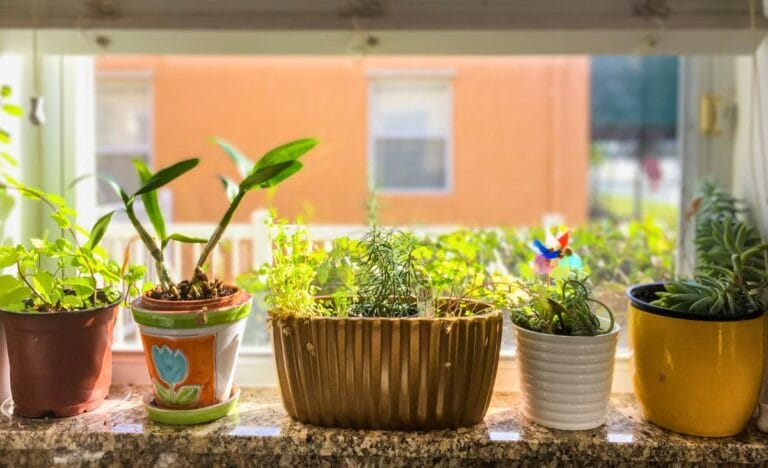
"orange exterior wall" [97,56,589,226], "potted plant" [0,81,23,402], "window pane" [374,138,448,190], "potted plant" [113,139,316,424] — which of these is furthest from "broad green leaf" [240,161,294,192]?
"window pane" [374,138,448,190]

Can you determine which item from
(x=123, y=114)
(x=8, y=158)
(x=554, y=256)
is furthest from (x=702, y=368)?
(x=123, y=114)

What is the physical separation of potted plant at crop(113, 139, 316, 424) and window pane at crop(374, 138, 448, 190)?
221 centimetres

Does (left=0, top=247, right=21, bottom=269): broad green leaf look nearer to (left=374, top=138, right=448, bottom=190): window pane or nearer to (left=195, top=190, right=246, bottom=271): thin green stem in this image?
(left=195, top=190, right=246, bottom=271): thin green stem

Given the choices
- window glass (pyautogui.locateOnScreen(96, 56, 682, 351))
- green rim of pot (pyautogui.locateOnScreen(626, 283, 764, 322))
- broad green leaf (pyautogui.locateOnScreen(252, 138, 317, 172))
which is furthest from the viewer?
window glass (pyautogui.locateOnScreen(96, 56, 682, 351))

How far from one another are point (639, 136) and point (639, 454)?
4794 mm

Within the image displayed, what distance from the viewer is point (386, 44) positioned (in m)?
1.20

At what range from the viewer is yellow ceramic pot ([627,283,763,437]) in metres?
0.94

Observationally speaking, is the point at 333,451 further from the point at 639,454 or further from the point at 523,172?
the point at 523,172

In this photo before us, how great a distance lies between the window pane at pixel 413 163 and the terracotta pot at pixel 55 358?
2.28 meters

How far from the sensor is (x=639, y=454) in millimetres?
951

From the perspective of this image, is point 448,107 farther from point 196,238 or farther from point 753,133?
point 196,238

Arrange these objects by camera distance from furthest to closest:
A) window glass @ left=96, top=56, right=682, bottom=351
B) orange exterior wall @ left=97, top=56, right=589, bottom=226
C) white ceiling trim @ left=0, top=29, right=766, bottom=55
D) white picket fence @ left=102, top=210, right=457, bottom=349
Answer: orange exterior wall @ left=97, top=56, right=589, bottom=226, window glass @ left=96, top=56, right=682, bottom=351, white picket fence @ left=102, top=210, right=457, bottom=349, white ceiling trim @ left=0, top=29, right=766, bottom=55

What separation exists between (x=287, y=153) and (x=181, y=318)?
31 cm

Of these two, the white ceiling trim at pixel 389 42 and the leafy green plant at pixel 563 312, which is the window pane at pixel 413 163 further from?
the leafy green plant at pixel 563 312
